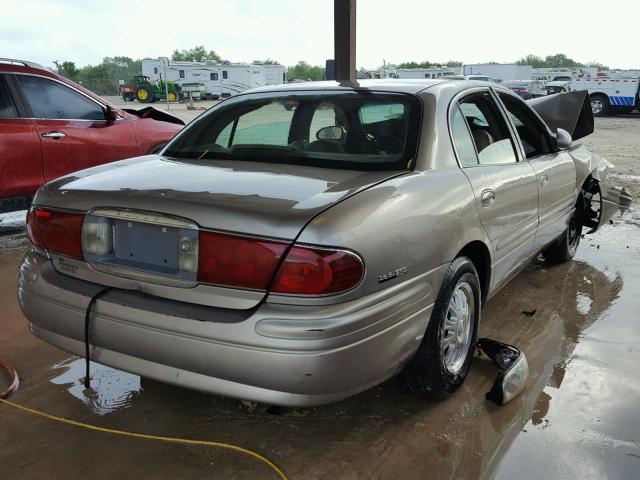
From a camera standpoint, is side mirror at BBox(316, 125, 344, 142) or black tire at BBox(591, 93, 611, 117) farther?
black tire at BBox(591, 93, 611, 117)

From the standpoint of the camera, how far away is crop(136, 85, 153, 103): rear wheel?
133 feet

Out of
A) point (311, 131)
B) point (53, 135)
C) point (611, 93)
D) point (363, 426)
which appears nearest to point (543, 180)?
point (311, 131)

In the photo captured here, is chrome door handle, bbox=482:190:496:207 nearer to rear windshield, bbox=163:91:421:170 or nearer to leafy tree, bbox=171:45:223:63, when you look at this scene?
rear windshield, bbox=163:91:421:170

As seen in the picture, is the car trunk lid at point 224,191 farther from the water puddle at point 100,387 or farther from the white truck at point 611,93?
the white truck at point 611,93

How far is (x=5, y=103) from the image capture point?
5.52 metres

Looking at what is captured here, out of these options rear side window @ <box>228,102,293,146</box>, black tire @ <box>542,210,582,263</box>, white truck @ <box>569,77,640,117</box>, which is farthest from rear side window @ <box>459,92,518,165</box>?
white truck @ <box>569,77,640,117</box>

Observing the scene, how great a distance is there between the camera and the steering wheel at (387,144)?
2.70m

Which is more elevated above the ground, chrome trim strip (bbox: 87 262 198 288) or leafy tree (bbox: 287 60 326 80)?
leafy tree (bbox: 287 60 326 80)

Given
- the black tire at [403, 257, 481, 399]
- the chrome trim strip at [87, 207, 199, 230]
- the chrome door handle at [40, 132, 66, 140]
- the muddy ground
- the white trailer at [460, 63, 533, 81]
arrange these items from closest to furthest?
the chrome trim strip at [87, 207, 199, 230], the muddy ground, the black tire at [403, 257, 481, 399], the chrome door handle at [40, 132, 66, 140], the white trailer at [460, 63, 533, 81]

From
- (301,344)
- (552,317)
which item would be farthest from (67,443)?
(552,317)

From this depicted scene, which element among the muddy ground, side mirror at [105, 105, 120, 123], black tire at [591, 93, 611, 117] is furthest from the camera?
black tire at [591, 93, 611, 117]

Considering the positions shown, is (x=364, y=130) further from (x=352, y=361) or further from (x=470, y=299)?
(x=352, y=361)

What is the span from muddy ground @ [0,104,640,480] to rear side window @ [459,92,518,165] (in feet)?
3.57

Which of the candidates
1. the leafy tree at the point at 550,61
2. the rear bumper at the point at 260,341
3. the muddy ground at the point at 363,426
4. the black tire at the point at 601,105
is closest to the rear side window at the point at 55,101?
the muddy ground at the point at 363,426
